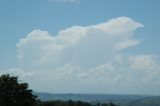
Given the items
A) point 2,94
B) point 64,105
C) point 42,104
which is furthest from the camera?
point 64,105

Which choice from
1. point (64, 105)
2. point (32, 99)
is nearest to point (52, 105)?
point (64, 105)

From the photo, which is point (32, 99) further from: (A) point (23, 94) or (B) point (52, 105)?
(B) point (52, 105)

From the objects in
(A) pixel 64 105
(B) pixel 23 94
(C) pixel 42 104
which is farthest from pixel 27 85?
(A) pixel 64 105

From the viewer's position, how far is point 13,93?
8125cm

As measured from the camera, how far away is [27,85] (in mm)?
82938

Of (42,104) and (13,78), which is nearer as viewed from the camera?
(13,78)

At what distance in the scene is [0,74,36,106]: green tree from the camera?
264 feet

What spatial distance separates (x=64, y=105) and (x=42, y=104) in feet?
66.1

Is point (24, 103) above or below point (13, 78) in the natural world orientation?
below

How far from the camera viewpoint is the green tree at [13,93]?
80.4 m

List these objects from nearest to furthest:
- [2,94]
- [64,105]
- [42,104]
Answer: [2,94], [42,104], [64,105]

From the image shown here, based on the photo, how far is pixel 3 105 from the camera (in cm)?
8038

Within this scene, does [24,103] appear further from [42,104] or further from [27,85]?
[42,104]

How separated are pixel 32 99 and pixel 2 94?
7457 millimetres
